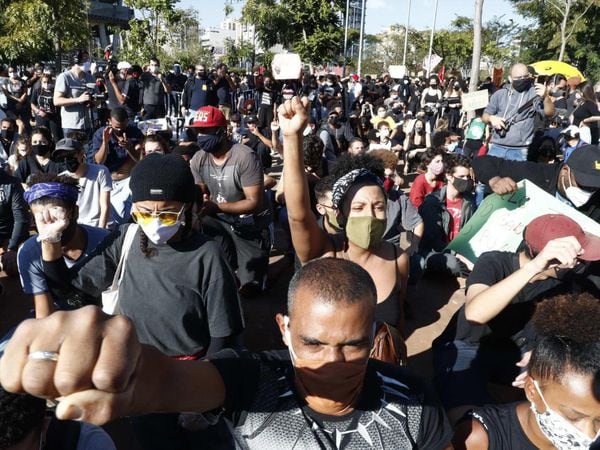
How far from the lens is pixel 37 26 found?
15.6 m

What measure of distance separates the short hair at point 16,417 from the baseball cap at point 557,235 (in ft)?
7.26

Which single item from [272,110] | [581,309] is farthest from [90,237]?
[272,110]

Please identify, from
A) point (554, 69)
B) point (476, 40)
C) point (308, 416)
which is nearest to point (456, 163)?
point (308, 416)

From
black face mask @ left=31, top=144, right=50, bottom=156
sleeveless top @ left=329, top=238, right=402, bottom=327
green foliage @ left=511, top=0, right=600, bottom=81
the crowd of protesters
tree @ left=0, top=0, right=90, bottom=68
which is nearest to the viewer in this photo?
the crowd of protesters

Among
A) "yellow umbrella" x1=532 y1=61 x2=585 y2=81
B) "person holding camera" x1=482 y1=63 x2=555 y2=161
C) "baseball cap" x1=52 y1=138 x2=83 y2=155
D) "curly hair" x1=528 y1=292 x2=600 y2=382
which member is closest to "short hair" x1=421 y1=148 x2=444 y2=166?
"person holding camera" x1=482 y1=63 x2=555 y2=161

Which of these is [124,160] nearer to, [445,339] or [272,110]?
[445,339]

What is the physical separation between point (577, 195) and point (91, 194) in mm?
3952

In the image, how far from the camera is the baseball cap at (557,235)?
2.44 metres

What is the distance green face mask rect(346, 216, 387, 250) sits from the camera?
2.53 m

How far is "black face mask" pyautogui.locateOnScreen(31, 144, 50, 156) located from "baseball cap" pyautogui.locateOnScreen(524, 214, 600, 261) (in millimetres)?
4983

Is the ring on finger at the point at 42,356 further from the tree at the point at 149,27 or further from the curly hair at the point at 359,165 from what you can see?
the tree at the point at 149,27

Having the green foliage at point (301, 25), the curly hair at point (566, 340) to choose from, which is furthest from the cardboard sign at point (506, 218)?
the green foliage at point (301, 25)

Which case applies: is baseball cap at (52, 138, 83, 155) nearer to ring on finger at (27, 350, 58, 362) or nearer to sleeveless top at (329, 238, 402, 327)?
Answer: sleeveless top at (329, 238, 402, 327)

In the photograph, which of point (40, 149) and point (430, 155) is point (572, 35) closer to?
point (430, 155)
